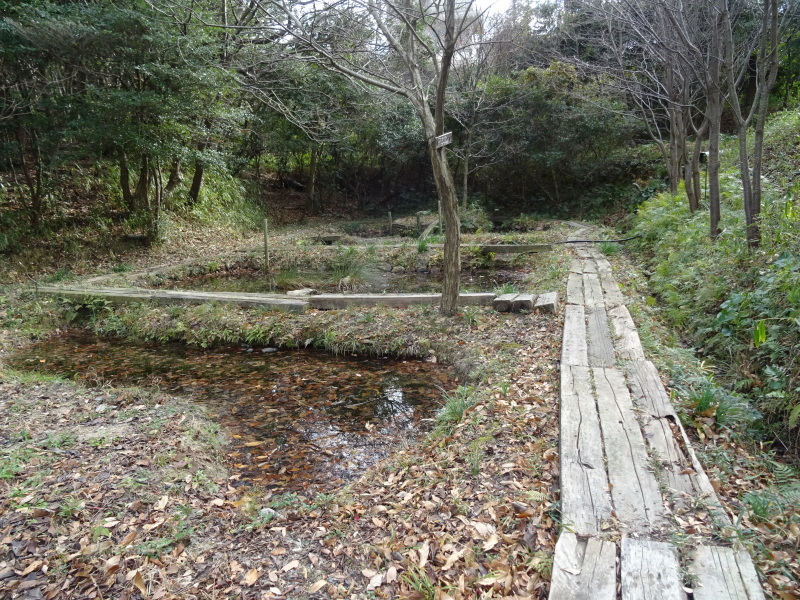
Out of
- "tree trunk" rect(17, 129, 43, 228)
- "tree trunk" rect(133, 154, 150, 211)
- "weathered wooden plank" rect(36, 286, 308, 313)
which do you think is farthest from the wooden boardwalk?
"tree trunk" rect(133, 154, 150, 211)

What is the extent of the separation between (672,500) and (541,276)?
6.61m

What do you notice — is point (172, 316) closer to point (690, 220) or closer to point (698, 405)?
point (698, 405)

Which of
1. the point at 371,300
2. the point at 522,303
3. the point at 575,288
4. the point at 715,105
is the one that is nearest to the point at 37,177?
the point at 371,300

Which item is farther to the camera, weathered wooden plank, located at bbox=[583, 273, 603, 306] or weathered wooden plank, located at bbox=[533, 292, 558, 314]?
weathered wooden plank, located at bbox=[583, 273, 603, 306]

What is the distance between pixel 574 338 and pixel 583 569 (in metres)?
3.19

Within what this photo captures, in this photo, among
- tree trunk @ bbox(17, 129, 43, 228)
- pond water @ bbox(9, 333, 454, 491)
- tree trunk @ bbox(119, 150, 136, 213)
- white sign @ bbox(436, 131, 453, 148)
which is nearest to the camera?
pond water @ bbox(9, 333, 454, 491)

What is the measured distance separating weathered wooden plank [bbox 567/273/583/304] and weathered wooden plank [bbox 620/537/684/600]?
455 centimetres

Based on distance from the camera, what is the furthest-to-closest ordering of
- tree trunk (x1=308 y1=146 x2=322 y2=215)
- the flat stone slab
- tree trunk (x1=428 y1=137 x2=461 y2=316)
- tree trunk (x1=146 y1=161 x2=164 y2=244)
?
1. tree trunk (x1=308 y1=146 x2=322 y2=215)
2. tree trunk (x1=146 y1=161 x2=164 y2=244)
3. the flat stone slab
4. tree trunk (x1=428 y1=137 x2=461 y2=316)

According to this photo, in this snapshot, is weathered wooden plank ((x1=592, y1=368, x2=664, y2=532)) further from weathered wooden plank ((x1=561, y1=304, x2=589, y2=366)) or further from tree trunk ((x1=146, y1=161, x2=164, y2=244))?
tree trunk ((x1=146, y1=161, x2=164, y2=244))

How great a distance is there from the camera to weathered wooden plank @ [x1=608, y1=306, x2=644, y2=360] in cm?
445

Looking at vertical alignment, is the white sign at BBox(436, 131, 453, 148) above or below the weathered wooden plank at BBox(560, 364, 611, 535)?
above

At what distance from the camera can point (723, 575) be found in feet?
6.59

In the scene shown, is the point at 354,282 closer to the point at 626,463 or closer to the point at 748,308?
the point at 748,308

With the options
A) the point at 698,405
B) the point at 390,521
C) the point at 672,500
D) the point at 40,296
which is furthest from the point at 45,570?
the point at 40,296
